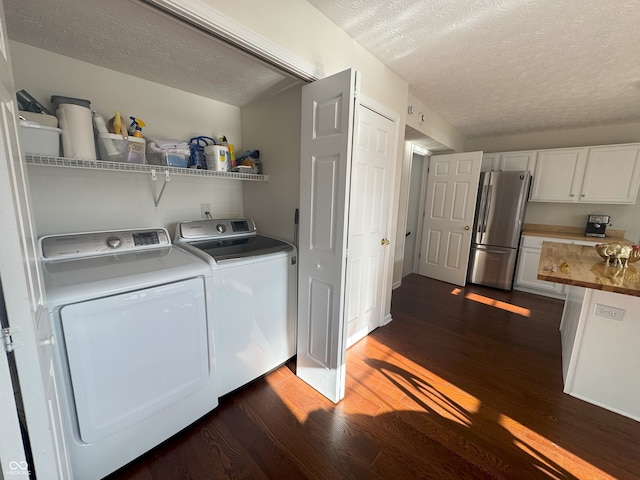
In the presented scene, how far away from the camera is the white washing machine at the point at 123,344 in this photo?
103cm

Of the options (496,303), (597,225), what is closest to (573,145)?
(597,225)

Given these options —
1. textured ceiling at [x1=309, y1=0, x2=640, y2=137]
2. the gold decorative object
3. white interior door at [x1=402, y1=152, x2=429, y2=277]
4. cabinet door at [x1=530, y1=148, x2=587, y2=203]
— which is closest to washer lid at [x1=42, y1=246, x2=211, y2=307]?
textured ceiling at [x1=309, y1=0, x2=640, y2=137]

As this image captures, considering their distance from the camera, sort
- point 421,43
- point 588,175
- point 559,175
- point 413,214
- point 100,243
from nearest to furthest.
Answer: point 100,243
point 421,43
point 588,175
point 559,175
point 413,214

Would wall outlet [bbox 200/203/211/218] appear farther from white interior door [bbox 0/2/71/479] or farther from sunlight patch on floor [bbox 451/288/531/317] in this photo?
sunlight patch on floor [bbox 451/288/531/317]

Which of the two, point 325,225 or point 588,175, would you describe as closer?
point 325,225

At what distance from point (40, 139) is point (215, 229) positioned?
3.24 feet

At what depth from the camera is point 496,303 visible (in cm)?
323

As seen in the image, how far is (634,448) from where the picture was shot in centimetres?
140

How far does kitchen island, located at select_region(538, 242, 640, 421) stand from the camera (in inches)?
61.0

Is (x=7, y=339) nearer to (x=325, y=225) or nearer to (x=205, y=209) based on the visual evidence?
(x=325, y=225)

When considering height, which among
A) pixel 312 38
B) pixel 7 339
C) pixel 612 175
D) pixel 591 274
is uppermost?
pixel 312 38

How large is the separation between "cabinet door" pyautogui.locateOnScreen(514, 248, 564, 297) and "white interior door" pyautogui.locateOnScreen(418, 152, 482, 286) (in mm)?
755

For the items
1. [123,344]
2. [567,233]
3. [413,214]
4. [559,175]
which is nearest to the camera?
[123,344]

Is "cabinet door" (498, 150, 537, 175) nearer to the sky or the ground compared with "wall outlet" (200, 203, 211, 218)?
nearer to the sky
